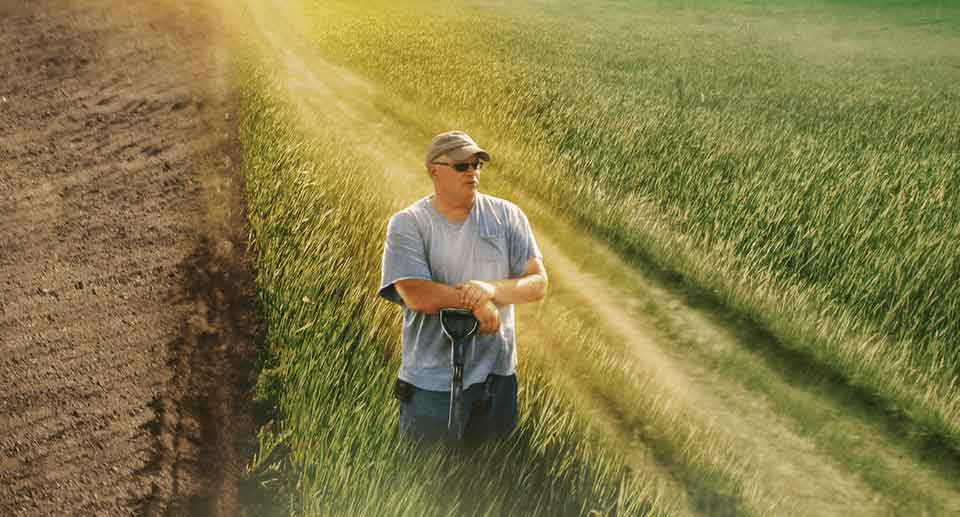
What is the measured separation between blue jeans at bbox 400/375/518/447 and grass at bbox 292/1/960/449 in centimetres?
276

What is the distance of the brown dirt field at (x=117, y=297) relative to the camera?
2934 mm

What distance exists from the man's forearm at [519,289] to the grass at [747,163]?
9.52 ft

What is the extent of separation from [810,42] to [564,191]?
52.0 feet

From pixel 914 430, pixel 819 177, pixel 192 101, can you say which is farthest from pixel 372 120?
pixel 914 430

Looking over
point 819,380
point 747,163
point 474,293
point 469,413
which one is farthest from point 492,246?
point 747,163

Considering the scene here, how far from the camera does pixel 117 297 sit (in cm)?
391

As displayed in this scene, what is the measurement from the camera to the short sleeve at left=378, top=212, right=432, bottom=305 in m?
2.46

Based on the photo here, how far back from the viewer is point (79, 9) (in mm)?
8781

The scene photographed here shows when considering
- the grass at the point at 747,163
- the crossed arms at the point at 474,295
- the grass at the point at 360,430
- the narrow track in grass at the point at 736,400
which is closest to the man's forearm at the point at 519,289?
the crossed arms at the point at 474,295

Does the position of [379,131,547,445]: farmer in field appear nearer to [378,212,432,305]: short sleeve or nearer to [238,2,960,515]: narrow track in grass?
[378,212,432,305]: short sleeve

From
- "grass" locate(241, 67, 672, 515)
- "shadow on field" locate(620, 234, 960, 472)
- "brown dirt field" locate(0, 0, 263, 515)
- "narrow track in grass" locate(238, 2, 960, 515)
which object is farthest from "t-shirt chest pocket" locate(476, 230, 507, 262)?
"shadow on field" locate(620, 234, 960, 472)

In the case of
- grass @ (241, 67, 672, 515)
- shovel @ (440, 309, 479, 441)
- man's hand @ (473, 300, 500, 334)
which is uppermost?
man's hand @ (473, 300, 500, 334)

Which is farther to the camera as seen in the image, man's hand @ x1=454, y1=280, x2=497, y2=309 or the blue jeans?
the blue jeans

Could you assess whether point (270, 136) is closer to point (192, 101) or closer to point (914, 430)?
point (192, 101)
